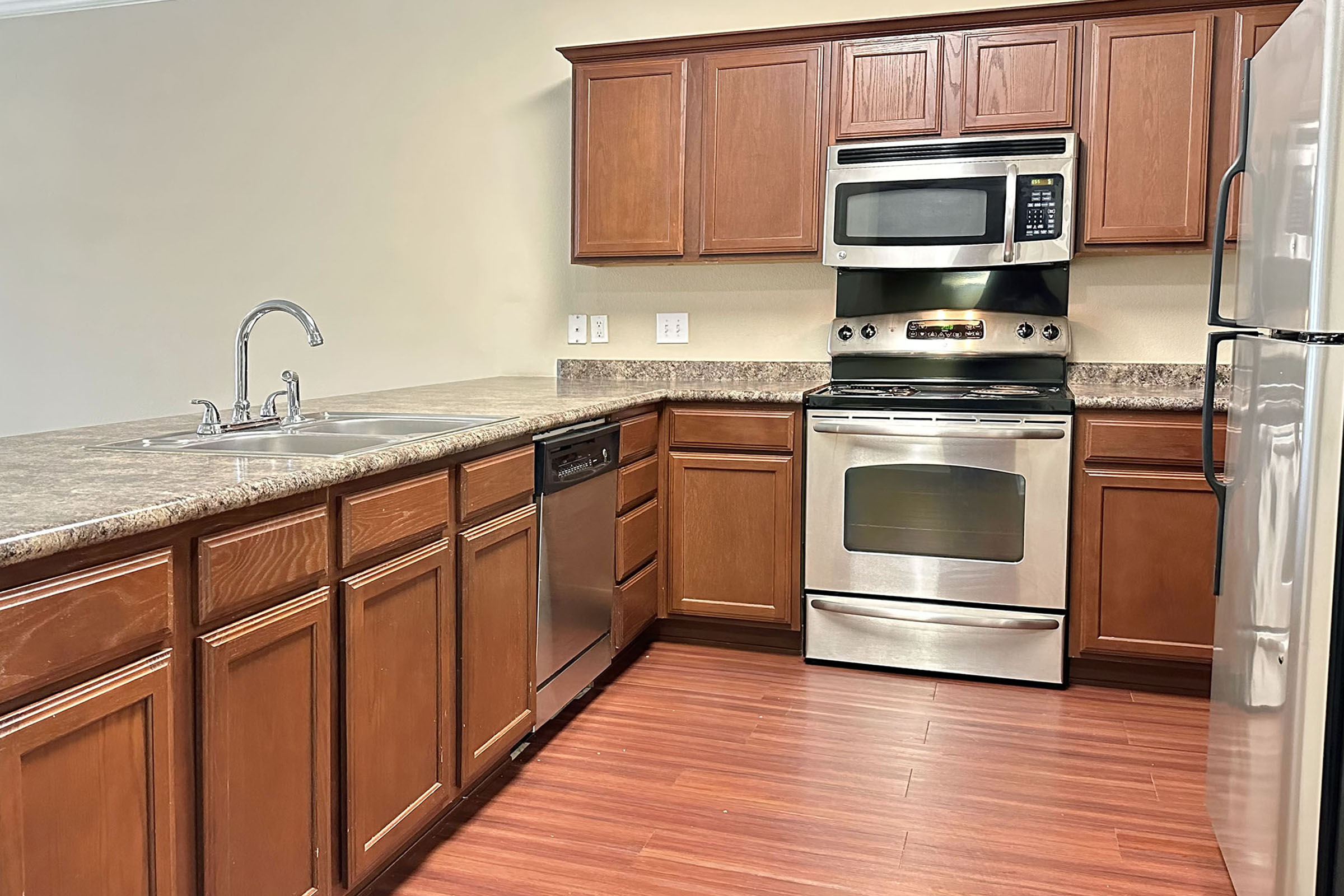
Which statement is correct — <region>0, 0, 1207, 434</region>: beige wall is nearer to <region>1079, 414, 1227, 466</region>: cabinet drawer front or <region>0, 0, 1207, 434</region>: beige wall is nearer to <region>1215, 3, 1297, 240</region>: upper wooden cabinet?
<region>1215, 3, 1297, 240</region>: upper wooden cabinet

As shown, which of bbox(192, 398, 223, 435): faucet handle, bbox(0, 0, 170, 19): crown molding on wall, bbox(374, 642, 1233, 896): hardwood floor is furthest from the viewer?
bbox(0, 0, 170, 19): crown molding on wall

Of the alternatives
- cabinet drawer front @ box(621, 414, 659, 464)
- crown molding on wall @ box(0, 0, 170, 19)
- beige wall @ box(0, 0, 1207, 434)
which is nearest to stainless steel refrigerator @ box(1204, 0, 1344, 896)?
cabinet drawer front @ box(621, 414, 659, 464)

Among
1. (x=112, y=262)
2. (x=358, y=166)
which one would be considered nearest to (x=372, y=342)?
(x=358, y=166)

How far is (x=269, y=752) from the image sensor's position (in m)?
1.68

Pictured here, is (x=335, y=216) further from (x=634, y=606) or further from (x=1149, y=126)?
(x=1149, y=126)

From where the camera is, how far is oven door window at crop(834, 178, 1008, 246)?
3475 mm

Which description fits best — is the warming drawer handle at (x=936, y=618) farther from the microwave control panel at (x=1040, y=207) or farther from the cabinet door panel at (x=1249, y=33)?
the cabinet door panel at (x=1249, y=33)

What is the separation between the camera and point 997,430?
3301 millimetres

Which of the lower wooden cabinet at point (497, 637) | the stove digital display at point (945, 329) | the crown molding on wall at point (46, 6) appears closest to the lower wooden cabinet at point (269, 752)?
the lower wooden cabinet at point (497, 637)

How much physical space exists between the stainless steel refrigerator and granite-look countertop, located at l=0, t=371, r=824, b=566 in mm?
1479

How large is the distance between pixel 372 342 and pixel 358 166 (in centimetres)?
72

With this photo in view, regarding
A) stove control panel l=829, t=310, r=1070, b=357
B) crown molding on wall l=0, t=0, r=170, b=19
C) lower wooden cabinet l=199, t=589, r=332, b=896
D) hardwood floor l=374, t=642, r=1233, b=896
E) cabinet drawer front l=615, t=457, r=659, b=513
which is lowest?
hardwood floor l=374, t=642, r=1233, b=896

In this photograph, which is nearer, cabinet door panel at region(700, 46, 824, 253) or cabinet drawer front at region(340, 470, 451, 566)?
cabinet drawer front at region(340, 470, 451, 566)

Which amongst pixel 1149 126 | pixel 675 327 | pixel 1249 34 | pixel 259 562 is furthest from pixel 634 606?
A: pixel 1249 34
